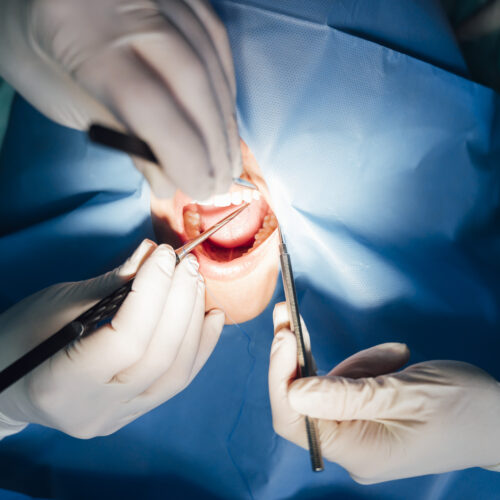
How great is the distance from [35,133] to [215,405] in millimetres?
1266

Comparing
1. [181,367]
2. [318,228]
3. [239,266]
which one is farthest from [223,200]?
[181,367]

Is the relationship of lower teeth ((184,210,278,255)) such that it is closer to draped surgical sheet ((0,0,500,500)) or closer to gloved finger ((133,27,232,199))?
draped surgical sheet ((0,0,500,500))

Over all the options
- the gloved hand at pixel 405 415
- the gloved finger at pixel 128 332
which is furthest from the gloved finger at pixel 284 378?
the gloved finger at pixel 128 332

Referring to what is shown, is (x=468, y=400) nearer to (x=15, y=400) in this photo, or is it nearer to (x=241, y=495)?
(x=241, y=495)

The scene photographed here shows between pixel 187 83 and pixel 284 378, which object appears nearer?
pixel 187 83

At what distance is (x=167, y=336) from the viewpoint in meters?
1.01

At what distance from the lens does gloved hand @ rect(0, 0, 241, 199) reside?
0.72 metres

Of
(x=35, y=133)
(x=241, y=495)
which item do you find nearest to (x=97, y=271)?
(x=35, y=133)

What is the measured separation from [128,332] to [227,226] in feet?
2.01

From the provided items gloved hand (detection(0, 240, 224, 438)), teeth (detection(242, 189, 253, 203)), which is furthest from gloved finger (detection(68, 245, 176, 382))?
teeth (detection(242, 189, 253, 203))

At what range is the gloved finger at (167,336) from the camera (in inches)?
39.0

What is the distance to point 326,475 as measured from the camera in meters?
1.18

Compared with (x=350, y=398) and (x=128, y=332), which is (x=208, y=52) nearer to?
(x=128, y=332)

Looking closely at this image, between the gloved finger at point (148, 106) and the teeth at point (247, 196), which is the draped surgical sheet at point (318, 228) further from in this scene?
the gloved finger at point (148, 106)
